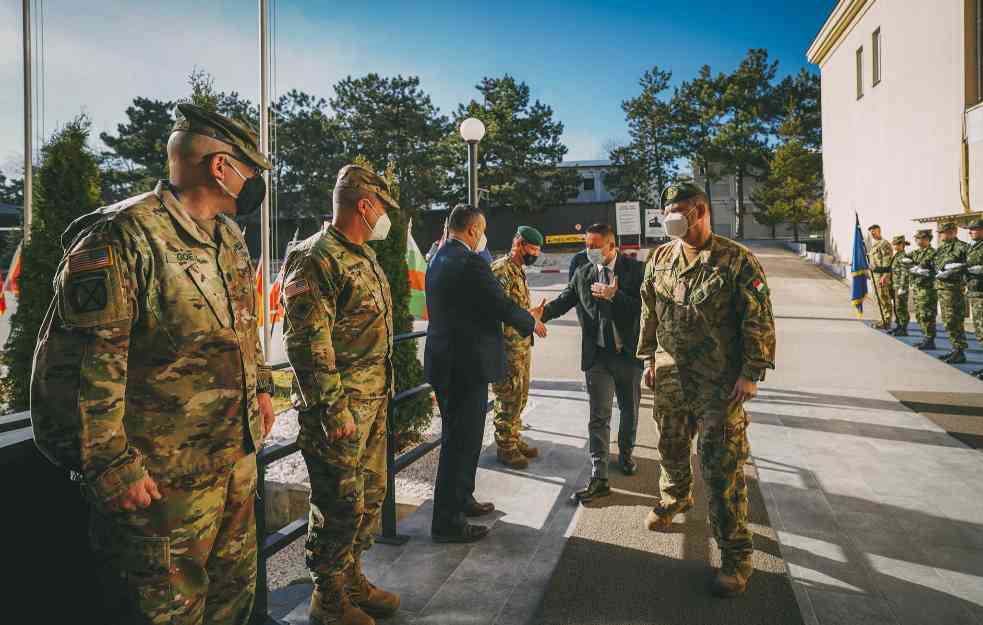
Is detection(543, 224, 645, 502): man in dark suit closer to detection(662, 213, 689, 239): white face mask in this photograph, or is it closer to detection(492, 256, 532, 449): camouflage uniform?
detection(492, 256, 532, 449): camouflage uniform

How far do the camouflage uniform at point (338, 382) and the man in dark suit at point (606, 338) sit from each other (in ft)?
6.62

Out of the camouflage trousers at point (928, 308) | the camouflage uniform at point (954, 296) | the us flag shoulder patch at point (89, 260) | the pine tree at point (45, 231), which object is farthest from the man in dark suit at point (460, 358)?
the camouflage trousers at point (928, 308)

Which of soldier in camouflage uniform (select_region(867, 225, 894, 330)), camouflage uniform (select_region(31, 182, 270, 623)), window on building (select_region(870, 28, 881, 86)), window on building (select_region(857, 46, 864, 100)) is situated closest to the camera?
camouflage uniform (select_region(31, 182, 270, 623))

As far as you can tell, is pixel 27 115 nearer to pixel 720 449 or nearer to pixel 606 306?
pixel 606 306

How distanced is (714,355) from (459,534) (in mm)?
1841

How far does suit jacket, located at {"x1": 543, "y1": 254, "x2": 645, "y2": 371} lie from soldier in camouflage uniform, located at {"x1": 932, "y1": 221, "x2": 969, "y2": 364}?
783cm

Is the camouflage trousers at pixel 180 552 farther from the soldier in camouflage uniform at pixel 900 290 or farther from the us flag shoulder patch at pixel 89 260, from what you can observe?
the soldier in camouflage uniform at pixel 900 290

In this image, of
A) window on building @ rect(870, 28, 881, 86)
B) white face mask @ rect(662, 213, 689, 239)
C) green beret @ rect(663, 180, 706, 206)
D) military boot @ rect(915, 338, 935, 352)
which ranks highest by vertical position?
window on building @ rect(870, 28, 881, 86)

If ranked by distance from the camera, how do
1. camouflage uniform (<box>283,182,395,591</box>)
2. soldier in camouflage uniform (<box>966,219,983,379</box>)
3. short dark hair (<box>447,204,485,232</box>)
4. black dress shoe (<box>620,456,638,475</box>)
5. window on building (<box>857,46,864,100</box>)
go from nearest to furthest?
camouflage uniform (<box>283,182,395,591</box>), short dark hair (<box>447,204,485,232</box>), black dress shoe (<box>620,456,638,475</box>), soldier in camouflage uniform (<box>966,219,983,379</box>), window on building (<box>857,46,864,100</box>)

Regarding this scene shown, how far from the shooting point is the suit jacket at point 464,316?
3691mm

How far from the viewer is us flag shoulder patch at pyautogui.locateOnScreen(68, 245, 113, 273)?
5.49 ft

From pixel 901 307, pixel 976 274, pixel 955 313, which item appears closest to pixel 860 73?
pixel 901 307

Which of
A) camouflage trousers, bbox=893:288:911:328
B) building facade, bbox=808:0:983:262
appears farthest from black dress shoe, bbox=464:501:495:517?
building facade, bbox=808:0:983:262

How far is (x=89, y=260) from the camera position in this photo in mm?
1688
